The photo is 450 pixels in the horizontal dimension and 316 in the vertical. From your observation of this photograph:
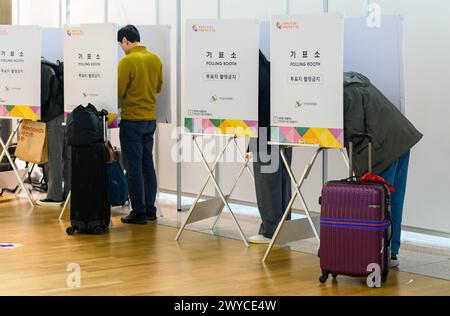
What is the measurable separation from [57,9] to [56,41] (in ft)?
4.53

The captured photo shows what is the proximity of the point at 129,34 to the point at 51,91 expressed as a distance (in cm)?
115

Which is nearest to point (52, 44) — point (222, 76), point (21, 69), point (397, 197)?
point (21, 69)

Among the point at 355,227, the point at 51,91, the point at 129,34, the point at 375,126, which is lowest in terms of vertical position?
the point at 355,227

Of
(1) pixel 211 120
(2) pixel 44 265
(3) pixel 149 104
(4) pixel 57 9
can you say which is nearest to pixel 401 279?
(1) pixel 211 120

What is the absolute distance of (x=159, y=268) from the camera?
5.29 m

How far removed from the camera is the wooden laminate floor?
475cm

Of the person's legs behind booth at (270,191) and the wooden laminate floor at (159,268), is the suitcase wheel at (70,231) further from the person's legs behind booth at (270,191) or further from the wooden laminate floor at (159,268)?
the person's legs behind booth at (270,191)

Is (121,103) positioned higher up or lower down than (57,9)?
lower down

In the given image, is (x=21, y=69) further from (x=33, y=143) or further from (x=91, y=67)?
(x=91, y=67)

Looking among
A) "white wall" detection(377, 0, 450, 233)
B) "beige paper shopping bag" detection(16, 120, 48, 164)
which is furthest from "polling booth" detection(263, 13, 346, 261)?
"beige paper shopping bag" detection(16, 120, 48, 164)

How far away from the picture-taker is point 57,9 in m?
9.46

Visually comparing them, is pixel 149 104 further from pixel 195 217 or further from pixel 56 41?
pixel 56 41
